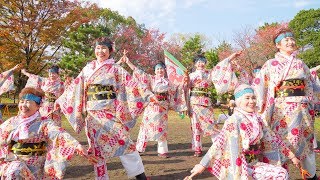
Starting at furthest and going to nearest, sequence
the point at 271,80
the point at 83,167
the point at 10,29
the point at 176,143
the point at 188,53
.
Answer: the point at 188,53
the point at 10,29
the point at 176,143
the point at 83,167
the point at 271,80

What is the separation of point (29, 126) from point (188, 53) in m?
29.8

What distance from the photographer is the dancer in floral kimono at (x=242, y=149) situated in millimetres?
3562

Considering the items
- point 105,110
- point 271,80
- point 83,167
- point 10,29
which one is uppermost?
point 10,29

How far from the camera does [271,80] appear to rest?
5.15 m

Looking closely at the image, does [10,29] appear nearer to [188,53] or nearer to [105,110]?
[105,110]

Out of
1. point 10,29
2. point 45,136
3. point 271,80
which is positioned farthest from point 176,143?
point 10,29

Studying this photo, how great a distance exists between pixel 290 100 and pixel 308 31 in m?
20.1

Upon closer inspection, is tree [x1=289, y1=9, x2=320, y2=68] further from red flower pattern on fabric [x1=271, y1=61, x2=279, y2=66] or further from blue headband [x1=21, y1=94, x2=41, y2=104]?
blue headband [x1=21, y1=94, x2=41, y2=104]

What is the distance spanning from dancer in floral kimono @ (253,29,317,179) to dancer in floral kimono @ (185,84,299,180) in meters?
1.19

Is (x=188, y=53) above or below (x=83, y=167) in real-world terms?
above

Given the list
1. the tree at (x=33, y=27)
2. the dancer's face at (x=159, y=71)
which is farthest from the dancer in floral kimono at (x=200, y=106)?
the tree at (x=33, y=27)

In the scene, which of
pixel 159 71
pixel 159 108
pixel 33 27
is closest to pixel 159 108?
pixel 159 108

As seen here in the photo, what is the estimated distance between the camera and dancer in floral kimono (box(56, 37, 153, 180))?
4812 millimetres

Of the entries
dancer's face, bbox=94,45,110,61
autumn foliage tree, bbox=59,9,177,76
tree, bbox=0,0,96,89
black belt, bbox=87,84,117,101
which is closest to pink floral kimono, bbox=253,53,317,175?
black belt, bbox=87,84,117,101
